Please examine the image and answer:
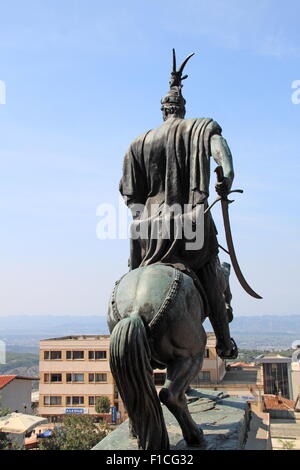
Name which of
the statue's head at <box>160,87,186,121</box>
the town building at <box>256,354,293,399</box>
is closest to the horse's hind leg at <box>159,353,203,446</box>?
the statue's head at <box>160,87,186,121</box>

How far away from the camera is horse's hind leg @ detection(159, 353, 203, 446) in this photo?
12.7 ft

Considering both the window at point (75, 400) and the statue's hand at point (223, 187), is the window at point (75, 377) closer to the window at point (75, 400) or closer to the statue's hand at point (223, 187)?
the window at point (75, 400)

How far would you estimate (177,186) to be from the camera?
4754 mm

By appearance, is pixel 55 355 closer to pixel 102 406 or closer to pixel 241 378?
pixel 102 406

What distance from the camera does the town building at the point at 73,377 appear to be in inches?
1549

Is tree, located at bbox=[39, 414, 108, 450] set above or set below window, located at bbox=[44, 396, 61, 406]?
above

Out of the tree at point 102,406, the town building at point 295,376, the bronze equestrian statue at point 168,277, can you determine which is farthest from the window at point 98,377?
the bronze equestrian statue at point 168,277

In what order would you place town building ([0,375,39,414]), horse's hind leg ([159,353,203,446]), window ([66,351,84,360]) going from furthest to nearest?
window ([66,351,84,360]), town building ([0,375,39,414]), horse's hind leg ([159,353,203,446])

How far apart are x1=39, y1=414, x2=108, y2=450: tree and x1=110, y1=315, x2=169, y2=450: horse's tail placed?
20517 mm

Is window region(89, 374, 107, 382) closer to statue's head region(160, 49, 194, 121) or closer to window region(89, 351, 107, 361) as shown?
window region(89, 351, 107, 361)

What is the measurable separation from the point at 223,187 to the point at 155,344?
5.00ft

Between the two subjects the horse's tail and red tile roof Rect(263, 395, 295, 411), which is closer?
the horse's tail

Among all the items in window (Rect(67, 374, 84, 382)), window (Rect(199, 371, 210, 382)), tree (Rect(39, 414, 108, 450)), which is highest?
tree (Rect(39, 414, 108, 450))
